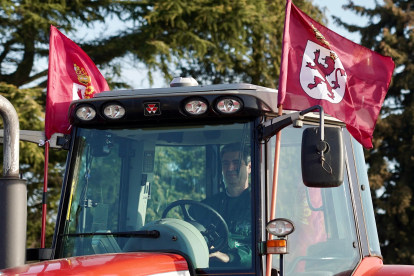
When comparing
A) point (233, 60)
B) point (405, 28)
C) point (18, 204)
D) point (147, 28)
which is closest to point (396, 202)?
point (405, 28)

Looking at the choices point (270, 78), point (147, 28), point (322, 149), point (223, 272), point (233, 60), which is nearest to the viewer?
point (322, 149)

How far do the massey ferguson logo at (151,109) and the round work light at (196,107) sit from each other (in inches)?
6.7

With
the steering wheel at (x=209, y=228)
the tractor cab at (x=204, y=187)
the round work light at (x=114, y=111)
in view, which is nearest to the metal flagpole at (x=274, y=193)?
the tractor cab at (x=204, y=187)

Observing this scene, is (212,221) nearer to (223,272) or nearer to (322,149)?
(223,272)

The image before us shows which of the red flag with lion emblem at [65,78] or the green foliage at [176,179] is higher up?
the red flag with lion emblem at [65,78]

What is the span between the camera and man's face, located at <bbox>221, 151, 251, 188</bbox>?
127 inches

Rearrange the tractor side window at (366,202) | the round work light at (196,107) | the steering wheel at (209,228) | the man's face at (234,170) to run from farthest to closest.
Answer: the tractor side window at (366,202)
the round work light at (196,107)
the man's face at (234,170)
the steering wheel at (209,228)

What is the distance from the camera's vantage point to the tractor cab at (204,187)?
311 cm

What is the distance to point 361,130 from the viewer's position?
382 centimetres

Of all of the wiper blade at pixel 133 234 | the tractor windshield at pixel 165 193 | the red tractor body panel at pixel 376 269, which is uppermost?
the tractor windshield at pixel 165 193

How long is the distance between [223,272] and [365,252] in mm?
1113

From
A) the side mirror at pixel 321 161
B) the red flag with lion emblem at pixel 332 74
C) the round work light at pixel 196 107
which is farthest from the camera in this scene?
the red flag with lion emblem at pixel 332 74

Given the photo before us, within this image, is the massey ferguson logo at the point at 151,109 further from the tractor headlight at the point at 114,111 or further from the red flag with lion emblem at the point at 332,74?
the red flag with lion emblem at the point at 332,74

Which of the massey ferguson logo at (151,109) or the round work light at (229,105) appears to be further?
the massey ferguson logo at (151,109)
